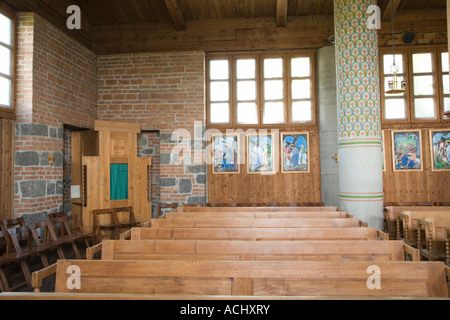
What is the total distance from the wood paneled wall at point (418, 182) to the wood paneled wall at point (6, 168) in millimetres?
8562

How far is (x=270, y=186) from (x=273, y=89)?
105 inches

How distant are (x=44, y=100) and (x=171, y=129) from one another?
3165 millimetres

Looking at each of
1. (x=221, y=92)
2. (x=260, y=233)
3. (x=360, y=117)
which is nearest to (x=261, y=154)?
(x=221, y=92)

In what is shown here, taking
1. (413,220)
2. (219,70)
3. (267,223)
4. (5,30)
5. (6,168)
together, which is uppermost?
(219,70)

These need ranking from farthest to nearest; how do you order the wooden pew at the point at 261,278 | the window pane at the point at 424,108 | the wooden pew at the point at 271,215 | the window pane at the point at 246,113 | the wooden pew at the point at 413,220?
1. the window pane at the point at 246,113
2. the window pane at the point at 424,108
3. the wooden pew at the point at 413,220
4. the wooden pew at the point at 271,215
5. the wooden pew at the point at 261,278

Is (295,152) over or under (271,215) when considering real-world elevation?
over

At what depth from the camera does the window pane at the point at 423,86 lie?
900cm

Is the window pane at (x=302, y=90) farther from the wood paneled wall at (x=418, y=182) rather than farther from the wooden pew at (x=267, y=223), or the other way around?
the wooden pew at (x=267, y=223)

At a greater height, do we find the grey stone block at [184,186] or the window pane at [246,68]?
the window pane at [246,68]

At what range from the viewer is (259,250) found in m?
3.46

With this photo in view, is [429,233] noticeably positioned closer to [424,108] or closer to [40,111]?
[424,108]

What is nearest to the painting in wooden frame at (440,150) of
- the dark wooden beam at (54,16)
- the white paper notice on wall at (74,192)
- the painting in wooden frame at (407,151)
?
the painting in wooden frame at (407,151)

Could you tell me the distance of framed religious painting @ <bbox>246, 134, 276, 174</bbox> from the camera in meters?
9.17
